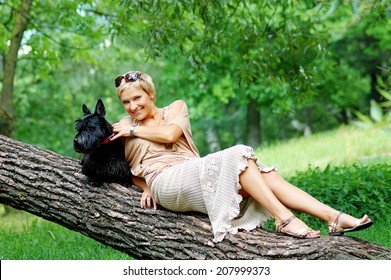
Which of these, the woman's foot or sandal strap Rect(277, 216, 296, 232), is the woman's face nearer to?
sandal strap Rect(277, 216, 296, 232)

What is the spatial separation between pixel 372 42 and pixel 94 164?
2086 cm

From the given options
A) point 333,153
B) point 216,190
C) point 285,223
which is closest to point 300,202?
point 285,223

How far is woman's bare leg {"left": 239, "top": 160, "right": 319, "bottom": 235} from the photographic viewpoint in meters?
4.10

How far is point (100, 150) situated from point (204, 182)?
859mm

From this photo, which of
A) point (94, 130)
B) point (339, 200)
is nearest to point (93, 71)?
point (339, 200)

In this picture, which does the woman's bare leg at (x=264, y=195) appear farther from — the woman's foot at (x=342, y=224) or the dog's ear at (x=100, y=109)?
the dog's ear at (x=100, y=109)

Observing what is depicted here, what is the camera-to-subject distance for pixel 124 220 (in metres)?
4.40

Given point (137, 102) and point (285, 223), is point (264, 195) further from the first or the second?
point (137, 102)

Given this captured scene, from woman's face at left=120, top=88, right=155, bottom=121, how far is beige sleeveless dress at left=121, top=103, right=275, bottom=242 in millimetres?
185

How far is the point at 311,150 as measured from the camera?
41.4ft

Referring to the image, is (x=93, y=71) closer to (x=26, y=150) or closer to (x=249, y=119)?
(x=249, y=119)

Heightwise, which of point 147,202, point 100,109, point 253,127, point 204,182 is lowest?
point 147,202

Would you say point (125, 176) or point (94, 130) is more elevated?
point (94, 130)
